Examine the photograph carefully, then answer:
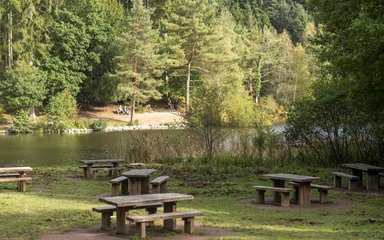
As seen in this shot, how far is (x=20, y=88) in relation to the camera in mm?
44094

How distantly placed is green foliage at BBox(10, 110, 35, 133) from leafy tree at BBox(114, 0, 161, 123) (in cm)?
883

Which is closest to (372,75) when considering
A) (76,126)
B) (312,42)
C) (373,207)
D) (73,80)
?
(373,207)

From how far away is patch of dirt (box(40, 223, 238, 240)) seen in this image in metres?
7.23

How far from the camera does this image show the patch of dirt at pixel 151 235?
7.23m

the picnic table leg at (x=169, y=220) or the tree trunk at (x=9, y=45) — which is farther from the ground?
the tree trunk at (x=9, y=45)


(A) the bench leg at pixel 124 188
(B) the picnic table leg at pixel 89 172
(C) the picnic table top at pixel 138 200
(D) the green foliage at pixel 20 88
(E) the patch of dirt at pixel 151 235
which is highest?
(D) the green foliage at pixel 20 88

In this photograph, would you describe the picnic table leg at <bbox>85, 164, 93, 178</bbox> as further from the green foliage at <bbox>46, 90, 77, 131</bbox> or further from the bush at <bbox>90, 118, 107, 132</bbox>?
the bush at <bbox>90, 118, 107, 132</bbox>

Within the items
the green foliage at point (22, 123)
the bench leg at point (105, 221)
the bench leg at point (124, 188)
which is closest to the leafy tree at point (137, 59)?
the green foliage at point (22, 123)

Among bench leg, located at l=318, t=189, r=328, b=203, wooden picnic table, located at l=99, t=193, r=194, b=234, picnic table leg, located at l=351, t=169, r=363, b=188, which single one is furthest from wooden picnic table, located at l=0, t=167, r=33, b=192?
picnic table leg, located at l=351, t=169, r=363, b=188

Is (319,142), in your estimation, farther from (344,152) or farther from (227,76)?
(227,76)

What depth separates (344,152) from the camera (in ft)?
56.0

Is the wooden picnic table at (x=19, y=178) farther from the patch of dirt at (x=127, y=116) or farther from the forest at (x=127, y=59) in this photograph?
the patch of dirt at (x=127, y=116)

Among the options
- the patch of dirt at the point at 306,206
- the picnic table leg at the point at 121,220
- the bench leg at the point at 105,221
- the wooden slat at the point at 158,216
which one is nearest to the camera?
the wooden slat at the point at 158,216

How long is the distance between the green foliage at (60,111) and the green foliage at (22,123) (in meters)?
1.57
